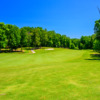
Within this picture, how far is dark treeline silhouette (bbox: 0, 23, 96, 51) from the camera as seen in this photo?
144 ft

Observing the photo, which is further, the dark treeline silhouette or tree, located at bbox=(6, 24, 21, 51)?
tree, located at bbox=(6, 24, 21, 51)

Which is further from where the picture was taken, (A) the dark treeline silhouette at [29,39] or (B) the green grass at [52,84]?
(A) the dark treeline silhouette at [29,39]

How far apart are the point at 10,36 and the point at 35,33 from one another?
54.8 ft

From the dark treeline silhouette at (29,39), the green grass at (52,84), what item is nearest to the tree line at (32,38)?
the dark treeline silhouette at (29,39)

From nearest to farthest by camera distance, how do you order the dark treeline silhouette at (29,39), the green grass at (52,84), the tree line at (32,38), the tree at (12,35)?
the green grass at (52,84), the tree line at (32,38), the dark treeline silhouette at (29,39), the tree at (12,35)

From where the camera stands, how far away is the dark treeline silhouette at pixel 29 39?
4378cm

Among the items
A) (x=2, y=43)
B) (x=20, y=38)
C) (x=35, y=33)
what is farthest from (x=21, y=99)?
(x=35, y=33)

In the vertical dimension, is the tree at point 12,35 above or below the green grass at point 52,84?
above

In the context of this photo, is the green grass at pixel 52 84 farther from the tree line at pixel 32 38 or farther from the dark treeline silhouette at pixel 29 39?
the dark treeline silhouette at pixel 29 39

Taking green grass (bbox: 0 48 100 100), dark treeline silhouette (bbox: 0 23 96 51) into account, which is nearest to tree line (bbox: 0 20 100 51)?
dark treeline silhouette (bbox: 0 23 96 51)

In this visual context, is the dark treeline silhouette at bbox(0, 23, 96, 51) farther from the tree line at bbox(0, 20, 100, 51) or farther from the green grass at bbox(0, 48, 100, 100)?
the green grass at bbox(0, 48, 100, 100)

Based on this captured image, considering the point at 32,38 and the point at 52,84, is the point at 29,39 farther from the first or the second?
the point at 52,84

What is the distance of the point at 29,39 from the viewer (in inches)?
2418

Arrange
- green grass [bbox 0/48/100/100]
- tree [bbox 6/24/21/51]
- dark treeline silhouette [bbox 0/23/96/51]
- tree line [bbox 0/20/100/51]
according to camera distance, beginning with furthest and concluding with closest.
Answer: tree [bbox 6/24/21/51]
dark treeline silhouette [bbox 0/23/96/51]
tree line [bbox 0/20/100/51]
green grass [bbox 0/48/100/100]
